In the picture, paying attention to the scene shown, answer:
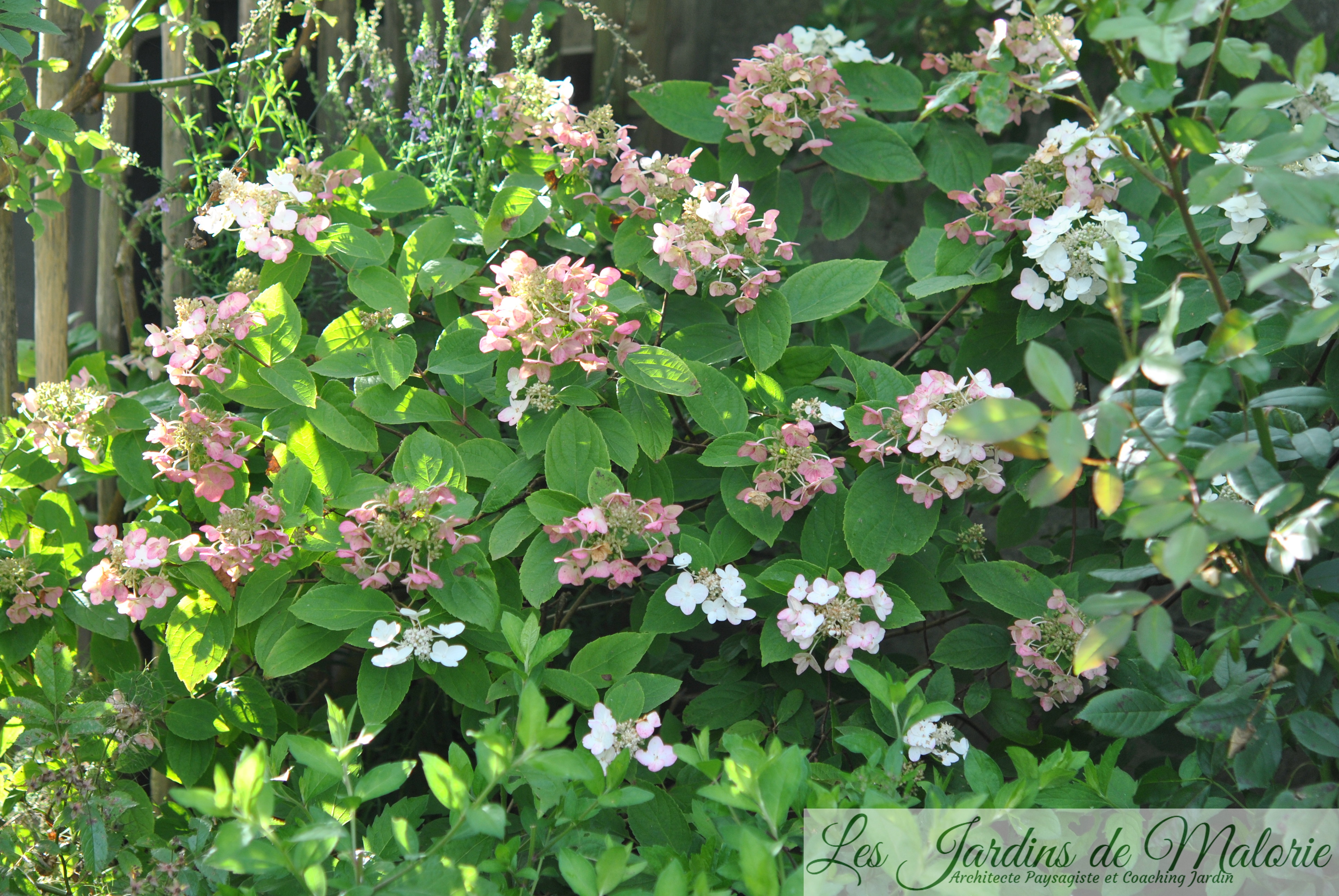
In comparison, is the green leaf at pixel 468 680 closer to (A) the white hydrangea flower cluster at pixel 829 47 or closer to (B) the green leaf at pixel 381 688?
(B) the green leaf at pixel 381 688

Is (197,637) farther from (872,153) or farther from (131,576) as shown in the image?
(872,153)

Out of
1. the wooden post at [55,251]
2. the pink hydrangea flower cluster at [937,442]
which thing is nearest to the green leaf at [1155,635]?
the pink hydrangea flower cluster at [937,442]

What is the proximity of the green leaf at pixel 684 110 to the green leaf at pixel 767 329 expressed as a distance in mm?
419

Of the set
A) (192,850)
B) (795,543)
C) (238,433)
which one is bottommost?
(192,850)

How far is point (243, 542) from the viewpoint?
1.30m

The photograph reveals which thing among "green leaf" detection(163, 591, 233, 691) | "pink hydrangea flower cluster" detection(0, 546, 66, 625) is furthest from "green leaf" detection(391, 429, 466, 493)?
"pink hydrangea flower cluster" detection(0, 546, 66, 625)

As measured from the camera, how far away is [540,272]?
1.31m

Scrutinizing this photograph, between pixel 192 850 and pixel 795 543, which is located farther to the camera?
pixel 795 543

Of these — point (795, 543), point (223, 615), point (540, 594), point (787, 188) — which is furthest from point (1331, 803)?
point (223, 615)

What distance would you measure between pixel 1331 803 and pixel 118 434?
5.39ft

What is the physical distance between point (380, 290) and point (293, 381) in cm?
19

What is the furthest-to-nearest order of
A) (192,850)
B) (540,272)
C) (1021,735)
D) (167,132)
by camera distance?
(167,132) < (1021,735) < (540,272) < (192,850)

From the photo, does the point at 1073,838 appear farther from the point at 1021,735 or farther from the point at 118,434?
the point at 118,434

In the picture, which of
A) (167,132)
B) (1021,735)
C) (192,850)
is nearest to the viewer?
(192,850)
